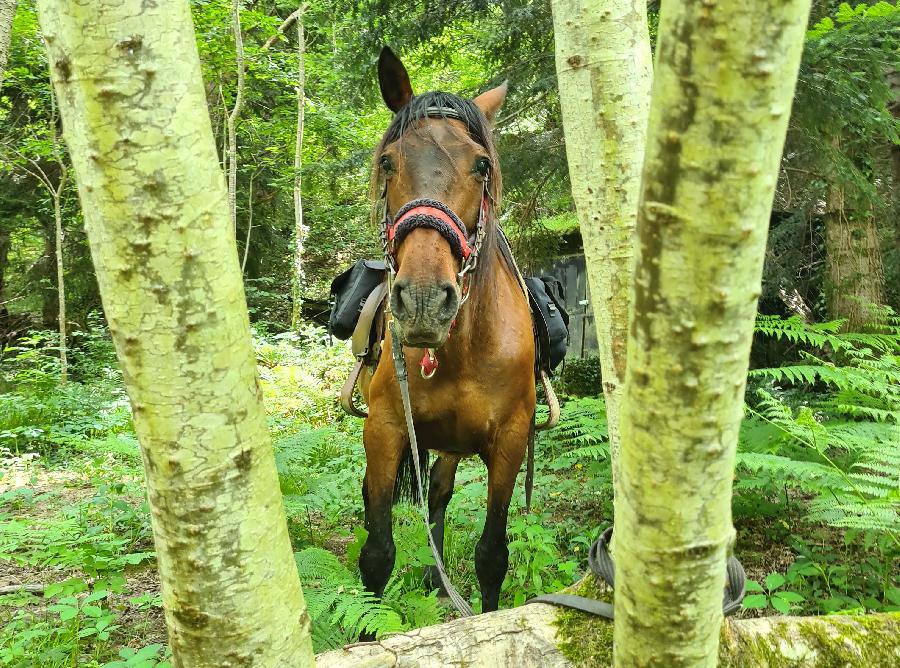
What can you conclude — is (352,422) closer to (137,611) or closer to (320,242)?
(137,611)

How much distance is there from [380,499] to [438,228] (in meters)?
1.42

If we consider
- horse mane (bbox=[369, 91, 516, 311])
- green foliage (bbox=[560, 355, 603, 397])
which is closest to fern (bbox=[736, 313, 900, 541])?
horse mane (bbox=[369, 91, 516, 311])

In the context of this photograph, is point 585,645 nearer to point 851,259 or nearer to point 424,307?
point 424,307

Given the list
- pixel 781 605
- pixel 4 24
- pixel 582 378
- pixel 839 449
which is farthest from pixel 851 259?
pixel 4 24

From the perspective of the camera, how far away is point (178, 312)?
941 millimetres

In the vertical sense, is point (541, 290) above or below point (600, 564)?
above

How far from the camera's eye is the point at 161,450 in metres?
0.99

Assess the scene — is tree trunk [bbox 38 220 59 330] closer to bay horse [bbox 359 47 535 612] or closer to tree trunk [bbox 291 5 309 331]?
tree trunk [bbox 291 5 309 331]

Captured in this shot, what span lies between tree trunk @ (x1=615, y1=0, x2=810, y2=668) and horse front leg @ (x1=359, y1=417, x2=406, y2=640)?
2.06 metres

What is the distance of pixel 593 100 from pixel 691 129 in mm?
1059

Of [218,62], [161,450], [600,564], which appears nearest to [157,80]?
[161,450]

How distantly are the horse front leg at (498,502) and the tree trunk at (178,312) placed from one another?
206cm

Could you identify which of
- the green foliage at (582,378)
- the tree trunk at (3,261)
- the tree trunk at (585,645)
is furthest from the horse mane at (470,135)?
the tree trunk at (3,261)

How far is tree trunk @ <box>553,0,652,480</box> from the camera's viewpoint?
164cm
